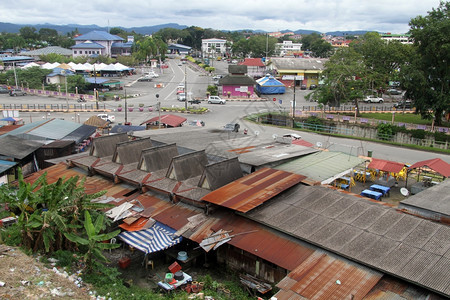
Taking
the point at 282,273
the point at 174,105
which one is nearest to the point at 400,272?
the point at 282,273

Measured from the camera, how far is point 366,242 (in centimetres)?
1466

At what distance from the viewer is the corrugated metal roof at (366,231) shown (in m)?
13.1

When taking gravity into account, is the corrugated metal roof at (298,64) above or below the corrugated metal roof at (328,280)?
above

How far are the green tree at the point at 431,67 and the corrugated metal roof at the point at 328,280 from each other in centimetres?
3443

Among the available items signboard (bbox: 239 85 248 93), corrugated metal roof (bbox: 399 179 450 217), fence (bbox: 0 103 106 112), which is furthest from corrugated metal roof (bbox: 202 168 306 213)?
signboard (bbox: 239 85 248 93)

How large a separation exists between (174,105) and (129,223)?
43.3 metres

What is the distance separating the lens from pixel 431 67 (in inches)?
1708

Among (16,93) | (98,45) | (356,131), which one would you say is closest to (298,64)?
(356,131)

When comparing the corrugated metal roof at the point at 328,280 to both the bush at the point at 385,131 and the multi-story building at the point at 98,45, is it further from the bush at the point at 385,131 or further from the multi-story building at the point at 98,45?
the multi-story building at the point at 98,45

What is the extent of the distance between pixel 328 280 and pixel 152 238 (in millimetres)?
7966

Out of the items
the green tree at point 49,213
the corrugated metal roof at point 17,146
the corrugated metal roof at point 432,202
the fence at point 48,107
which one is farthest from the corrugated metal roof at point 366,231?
the fence at point 48,107

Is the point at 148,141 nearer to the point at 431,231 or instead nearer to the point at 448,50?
the point at 431,231

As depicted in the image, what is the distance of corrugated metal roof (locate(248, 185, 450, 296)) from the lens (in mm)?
13117

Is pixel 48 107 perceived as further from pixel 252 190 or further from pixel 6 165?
pixel 252 190
